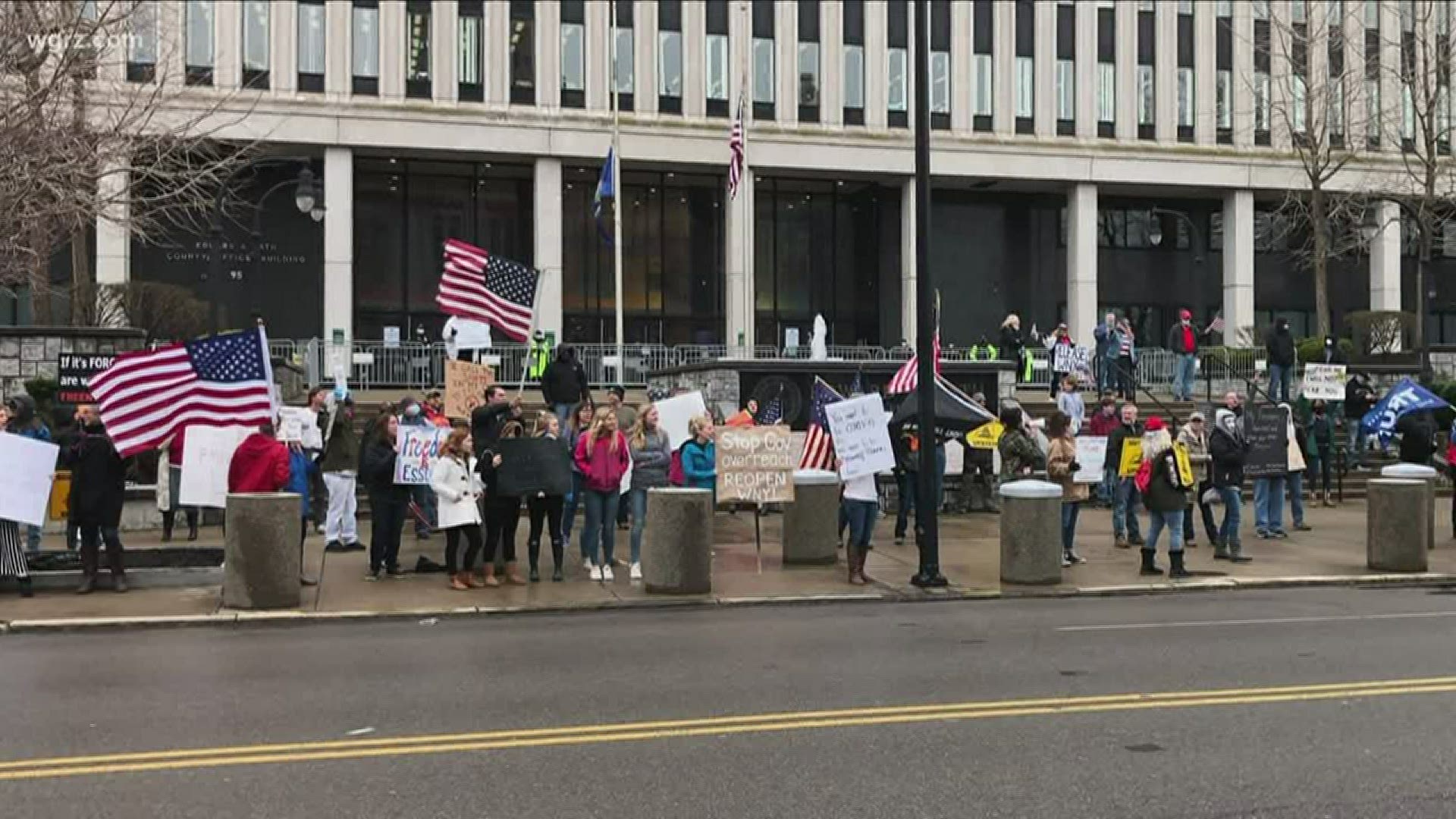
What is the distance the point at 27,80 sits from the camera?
16875mm

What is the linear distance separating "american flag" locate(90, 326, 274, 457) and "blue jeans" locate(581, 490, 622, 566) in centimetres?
337

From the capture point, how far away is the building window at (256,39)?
35.6m

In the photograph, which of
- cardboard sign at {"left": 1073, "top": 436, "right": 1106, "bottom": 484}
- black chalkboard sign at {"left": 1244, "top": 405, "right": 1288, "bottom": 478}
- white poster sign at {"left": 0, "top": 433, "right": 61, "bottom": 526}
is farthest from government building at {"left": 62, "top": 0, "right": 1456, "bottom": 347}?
white poster sign at {"left": 0, "top": 433, "right": 61, "bottom": 526}

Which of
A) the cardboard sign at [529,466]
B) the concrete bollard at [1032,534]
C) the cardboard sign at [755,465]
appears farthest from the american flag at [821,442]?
the cardboard sign at [529,466]

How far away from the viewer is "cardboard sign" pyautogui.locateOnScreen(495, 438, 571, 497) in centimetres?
1273

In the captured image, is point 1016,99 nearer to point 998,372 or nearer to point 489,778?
point 998,372

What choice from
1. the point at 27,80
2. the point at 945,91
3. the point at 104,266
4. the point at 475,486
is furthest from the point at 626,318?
the point at 475,486

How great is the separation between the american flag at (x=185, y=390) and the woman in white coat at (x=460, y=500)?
1824 millimetres

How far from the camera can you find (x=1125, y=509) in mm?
16594

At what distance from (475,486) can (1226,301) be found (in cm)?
3687

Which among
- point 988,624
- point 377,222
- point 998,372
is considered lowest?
point 988,624

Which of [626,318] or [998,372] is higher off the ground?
[626,318]

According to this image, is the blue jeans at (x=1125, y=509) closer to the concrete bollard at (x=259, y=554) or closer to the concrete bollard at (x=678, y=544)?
the concrete bollard at (x=678, y=544)

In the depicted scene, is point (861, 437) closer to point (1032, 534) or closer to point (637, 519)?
point (1032, 534)
